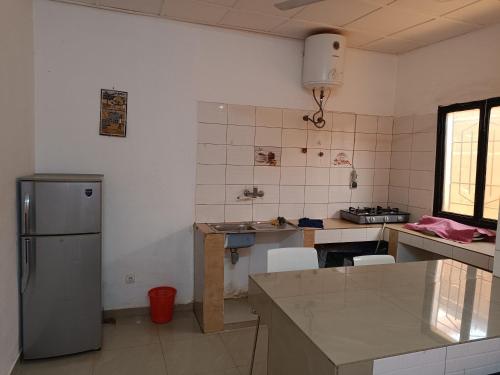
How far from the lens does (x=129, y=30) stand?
2.93 meters

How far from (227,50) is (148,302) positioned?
7.58 feet

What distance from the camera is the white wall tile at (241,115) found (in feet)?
10.7

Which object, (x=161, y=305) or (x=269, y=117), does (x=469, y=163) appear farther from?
(x=161, y=305)

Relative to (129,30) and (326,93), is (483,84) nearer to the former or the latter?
(326,93)

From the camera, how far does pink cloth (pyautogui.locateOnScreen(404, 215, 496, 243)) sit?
2.80 meters

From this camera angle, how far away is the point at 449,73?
3.26 metres

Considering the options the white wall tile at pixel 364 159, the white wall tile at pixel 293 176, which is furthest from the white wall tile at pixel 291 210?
the white wall tile at pixel 364 159

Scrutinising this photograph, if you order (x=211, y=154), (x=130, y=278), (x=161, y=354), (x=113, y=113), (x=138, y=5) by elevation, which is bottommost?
(x=161, y=354)

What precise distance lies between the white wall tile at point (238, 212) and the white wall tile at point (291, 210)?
0.32 m

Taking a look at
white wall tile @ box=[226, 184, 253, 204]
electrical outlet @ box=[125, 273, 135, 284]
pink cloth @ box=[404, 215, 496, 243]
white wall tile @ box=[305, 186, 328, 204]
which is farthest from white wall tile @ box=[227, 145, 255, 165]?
pink cloth @ box=[404, 215, 496, 243]

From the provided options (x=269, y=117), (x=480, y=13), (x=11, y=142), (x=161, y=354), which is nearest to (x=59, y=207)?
(x=11, y=142)

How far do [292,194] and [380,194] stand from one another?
1061mm

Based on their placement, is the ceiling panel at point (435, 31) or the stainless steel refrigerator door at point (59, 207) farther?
the ceiling panel at point (435, 31)

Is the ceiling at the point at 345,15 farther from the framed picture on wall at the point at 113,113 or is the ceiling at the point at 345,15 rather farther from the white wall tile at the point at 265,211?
the white wall tile at the point at 265,211
